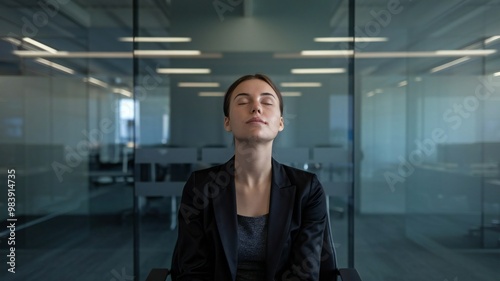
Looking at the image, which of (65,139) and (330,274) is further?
(65,139)

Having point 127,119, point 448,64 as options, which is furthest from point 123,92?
point 448,64

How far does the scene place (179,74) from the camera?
11.6 ft

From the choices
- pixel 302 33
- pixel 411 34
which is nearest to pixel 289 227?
pixel 302 33

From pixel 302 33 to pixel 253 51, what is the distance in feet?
1.58

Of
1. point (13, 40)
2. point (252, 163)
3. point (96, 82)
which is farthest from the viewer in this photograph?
point (96, 82)

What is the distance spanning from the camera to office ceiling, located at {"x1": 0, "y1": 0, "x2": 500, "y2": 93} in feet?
11.6

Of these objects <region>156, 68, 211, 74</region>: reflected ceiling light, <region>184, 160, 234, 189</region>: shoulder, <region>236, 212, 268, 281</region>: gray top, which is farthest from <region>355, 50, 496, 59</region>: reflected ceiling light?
<region>236, 212, 268, 281</region>: gray top

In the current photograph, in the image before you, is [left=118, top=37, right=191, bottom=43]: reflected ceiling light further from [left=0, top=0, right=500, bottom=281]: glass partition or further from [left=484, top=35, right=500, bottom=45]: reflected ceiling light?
[left=484, top=35, right=500, bottom=45]: reflected ceiling light

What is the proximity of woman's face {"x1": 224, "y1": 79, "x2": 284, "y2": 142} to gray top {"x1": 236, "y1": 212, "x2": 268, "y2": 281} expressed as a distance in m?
0.34

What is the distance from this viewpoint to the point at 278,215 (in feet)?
4.78

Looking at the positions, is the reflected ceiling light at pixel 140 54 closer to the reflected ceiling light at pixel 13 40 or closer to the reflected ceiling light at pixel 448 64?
the reflected ceiling light at pixel 13 40

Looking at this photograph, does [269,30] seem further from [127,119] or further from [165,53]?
[127,119]

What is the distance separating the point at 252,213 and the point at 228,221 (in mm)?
109

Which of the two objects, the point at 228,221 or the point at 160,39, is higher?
the point at 160,39
